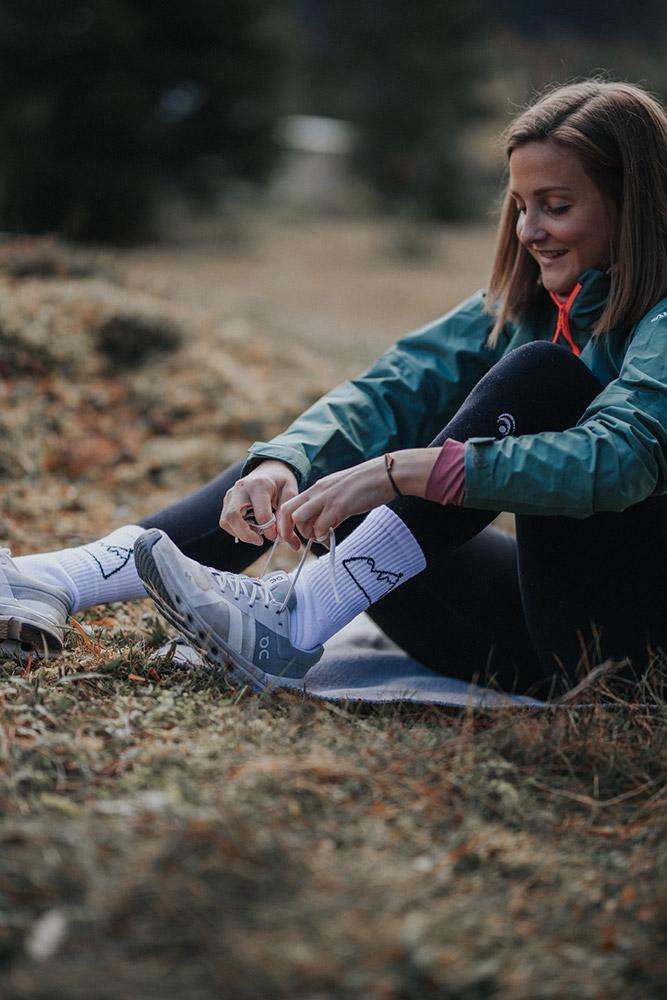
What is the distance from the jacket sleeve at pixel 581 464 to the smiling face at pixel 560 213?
1.16ft

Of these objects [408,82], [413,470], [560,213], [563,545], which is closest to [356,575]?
[413,470]

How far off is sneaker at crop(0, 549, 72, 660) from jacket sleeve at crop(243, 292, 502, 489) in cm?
63

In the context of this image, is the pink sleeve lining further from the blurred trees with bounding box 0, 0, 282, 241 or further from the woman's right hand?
the blurred trees with bounding box 0, 0, 282, 241

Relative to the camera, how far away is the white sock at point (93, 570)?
7.12 ft

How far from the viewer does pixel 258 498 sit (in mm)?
2021

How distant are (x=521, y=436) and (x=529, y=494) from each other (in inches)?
4.5

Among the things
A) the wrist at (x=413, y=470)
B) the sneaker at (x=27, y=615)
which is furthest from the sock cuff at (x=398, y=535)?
the sneaker at (x=27, y=615)

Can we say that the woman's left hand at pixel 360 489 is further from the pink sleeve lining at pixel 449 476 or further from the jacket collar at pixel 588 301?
the jacket collar at pixel 588 301

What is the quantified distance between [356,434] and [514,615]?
0.50 m

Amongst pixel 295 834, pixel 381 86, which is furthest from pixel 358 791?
pixel 381 86

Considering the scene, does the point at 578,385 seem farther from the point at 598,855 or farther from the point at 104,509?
the point at 104,509

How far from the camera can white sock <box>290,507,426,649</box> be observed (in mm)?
1907

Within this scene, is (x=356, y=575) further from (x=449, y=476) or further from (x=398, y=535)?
(x=449, y=476)

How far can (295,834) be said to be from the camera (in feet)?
4.65
